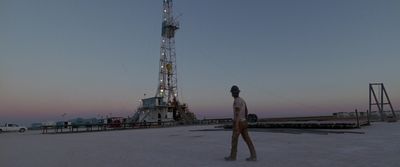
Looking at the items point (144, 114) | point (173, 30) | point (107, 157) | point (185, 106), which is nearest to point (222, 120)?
point (185, 106)

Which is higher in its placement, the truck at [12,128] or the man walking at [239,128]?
the man walking at [239,128]

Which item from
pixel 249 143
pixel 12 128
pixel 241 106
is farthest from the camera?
pixel 12 128

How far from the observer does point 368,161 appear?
26.5 ft

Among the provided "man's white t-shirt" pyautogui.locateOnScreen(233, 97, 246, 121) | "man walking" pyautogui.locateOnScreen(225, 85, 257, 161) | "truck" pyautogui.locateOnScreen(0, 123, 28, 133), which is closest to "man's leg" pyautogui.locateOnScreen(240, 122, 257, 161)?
"man walking" pyautogui.locateOnScreen(225, 85, 257, 161)

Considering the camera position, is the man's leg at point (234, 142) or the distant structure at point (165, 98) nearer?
the man's leg at point (234, 142)

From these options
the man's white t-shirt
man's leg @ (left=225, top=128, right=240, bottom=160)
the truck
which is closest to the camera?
man's leg @ (left=225, top=128, right=240, bottom=160)

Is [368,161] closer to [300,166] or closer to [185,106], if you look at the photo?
[300,166]

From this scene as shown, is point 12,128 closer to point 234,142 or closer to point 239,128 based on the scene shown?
point 234,142

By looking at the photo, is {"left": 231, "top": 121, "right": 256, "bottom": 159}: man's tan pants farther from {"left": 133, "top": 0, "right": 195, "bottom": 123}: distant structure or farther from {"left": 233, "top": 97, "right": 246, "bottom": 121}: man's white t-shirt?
{"left": 133, "top": 0, "right": 195, "bottom": 123}: distant structure

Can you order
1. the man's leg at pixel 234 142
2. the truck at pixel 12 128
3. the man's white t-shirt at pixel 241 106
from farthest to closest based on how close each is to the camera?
the truck at pixel 12 128 → the man's white t-shirt at pixel 241 106 → the man's leg at pixel 234 142

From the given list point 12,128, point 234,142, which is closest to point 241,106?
point 234,142

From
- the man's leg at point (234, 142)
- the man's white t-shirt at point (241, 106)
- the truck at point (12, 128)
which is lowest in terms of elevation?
the truck at point (12, 128)

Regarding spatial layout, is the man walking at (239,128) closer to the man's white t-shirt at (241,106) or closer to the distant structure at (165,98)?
the man's white t-shirt at (241,106)

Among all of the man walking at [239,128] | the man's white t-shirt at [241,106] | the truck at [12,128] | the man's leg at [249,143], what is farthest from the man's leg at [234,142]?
the truck at [12,128]
